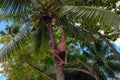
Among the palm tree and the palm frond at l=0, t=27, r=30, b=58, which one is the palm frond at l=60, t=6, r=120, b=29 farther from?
the palm frond at l=0, t=27, r=30, b=58

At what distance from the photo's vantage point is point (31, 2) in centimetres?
1227

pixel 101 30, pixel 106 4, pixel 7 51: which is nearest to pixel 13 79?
pixel 101 30

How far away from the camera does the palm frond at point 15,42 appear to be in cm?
1205

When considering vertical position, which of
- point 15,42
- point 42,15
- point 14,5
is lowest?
point 15,42

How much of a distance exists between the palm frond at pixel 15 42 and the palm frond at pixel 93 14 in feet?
6.05

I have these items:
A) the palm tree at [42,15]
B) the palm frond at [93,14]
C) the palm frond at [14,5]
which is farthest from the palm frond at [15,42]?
the palm frond at [93,14]

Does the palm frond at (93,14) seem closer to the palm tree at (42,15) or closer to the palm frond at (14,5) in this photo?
the palm tree at (42,15)

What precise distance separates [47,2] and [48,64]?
11.9m

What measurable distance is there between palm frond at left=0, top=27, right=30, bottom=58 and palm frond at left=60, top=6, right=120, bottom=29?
1844mm

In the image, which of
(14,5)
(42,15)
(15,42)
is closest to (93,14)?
(42,15)

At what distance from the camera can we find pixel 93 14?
10.8 metres

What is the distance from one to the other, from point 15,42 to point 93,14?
304cm

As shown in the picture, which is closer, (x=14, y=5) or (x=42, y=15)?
(x=14, y=5)

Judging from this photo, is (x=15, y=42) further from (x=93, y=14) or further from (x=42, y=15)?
(x=93, y=14)
